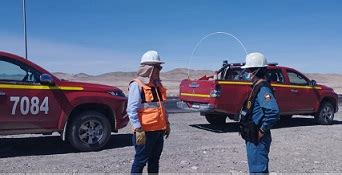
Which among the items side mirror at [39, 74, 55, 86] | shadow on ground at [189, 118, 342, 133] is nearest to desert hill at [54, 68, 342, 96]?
shadow on ground at [189, 118, 342, 133]

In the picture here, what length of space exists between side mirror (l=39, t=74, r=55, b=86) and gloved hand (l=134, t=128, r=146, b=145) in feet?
12.0

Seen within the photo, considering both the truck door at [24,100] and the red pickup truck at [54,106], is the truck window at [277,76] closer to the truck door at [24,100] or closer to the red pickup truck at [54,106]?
the red pickup truck at [54,106]

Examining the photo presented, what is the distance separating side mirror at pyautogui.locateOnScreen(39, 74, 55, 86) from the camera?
820 cm

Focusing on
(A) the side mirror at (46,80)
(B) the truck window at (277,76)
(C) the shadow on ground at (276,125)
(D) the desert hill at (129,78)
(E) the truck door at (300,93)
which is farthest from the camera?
(D) the desert hill at (129,78)

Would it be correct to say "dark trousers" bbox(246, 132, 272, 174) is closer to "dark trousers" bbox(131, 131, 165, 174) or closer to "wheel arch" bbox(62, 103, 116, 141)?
"dark trousers" bbox(131, 131, 165, 174)

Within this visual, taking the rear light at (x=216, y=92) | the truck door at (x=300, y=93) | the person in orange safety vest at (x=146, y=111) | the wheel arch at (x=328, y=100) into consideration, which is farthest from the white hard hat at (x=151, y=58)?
the wheel arch at (x=328, y=100)

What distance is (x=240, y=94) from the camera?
38.8 ft

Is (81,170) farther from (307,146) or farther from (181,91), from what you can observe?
(181,91)

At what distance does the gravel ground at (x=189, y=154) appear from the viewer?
7.32m

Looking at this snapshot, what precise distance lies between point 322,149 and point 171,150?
304 cm

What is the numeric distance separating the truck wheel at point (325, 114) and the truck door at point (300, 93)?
0.39 meters

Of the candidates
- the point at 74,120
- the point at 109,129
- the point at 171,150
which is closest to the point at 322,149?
the point at 171,150

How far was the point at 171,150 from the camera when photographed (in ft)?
29.5

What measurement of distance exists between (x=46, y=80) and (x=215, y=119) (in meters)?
6.32
